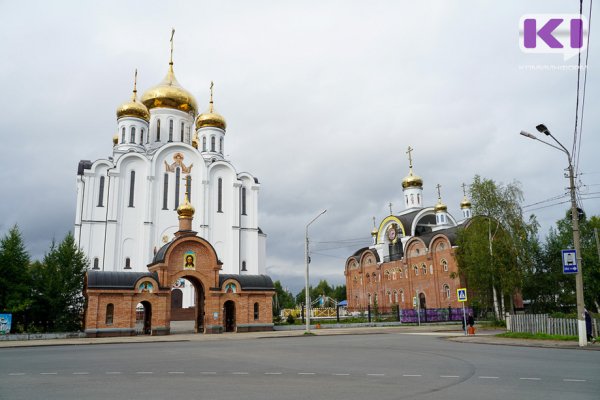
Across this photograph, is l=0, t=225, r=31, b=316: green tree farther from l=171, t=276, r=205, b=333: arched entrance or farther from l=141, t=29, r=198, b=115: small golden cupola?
l=141, t=29, r=198, b=115: small golden cupola

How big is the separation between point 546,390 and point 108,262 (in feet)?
123

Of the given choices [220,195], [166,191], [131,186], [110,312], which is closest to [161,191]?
[166,191]

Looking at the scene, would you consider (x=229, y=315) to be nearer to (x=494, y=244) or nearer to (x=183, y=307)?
(x=183, y=307)

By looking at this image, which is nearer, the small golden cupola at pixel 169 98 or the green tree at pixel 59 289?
the green tree at pixel 59 289

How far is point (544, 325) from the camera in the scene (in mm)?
19547

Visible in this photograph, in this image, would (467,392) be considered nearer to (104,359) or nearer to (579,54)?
(579,54)

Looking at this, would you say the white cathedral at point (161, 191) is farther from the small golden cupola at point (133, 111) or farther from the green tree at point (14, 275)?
the green tree at point (14, 275)

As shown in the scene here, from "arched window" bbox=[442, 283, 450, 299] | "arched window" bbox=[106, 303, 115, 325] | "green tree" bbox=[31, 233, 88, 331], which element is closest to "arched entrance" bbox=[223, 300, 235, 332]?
"arched window" bbox=[106, 303, 115, 325]

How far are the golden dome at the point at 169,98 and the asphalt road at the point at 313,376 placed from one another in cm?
3727

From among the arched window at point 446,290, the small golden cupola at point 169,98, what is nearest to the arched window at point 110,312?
the small golden cupola at point 169,98

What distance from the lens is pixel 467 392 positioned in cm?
761

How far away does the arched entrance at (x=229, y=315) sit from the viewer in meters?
30.3

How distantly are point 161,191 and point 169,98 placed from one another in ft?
35.7

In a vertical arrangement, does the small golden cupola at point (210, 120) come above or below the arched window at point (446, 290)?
above
